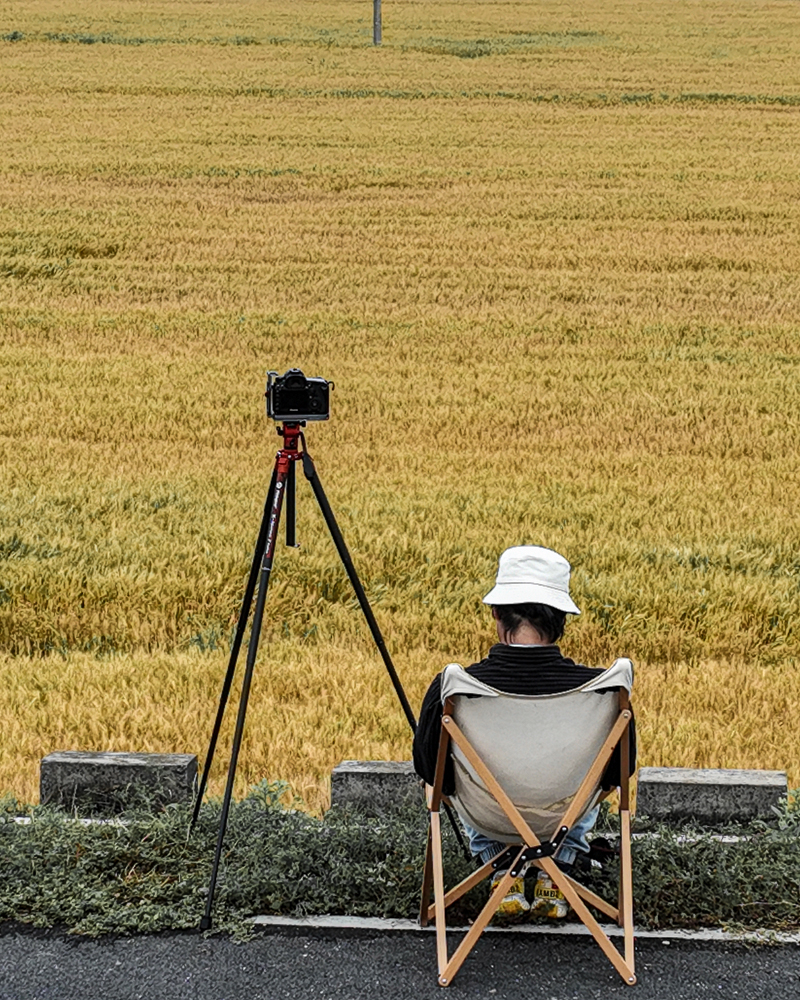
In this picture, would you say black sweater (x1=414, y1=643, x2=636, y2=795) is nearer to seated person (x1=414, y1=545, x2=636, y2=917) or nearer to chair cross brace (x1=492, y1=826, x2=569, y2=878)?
seated person (x1=414, y1=545, x2=636, y2=917)

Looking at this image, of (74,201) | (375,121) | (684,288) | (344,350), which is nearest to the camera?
(344,350)

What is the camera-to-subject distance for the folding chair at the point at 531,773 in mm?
4148

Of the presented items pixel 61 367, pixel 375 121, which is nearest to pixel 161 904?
pixel 61 367

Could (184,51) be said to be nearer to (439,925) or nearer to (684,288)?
(684,288)

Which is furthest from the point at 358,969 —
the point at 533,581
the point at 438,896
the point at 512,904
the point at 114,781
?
the point at 114,781

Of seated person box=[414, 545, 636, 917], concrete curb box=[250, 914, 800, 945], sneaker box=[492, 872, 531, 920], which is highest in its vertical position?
seated person box=[414, 545, 636, 917]

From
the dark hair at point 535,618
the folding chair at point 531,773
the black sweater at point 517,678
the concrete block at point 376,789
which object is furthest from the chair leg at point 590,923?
the concrete block at point 376,789

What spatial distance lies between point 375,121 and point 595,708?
31362 mm

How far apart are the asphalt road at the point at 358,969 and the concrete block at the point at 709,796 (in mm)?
767

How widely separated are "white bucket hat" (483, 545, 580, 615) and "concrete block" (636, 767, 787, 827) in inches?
45.9

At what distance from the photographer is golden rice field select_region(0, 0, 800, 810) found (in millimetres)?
7207

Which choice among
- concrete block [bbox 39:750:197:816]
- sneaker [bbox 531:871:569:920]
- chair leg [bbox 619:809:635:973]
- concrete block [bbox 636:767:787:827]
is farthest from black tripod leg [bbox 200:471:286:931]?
concrete block [bbox 636:767:787:827]

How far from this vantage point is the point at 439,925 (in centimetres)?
419

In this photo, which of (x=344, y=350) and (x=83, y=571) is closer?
(x=83, y=571)
